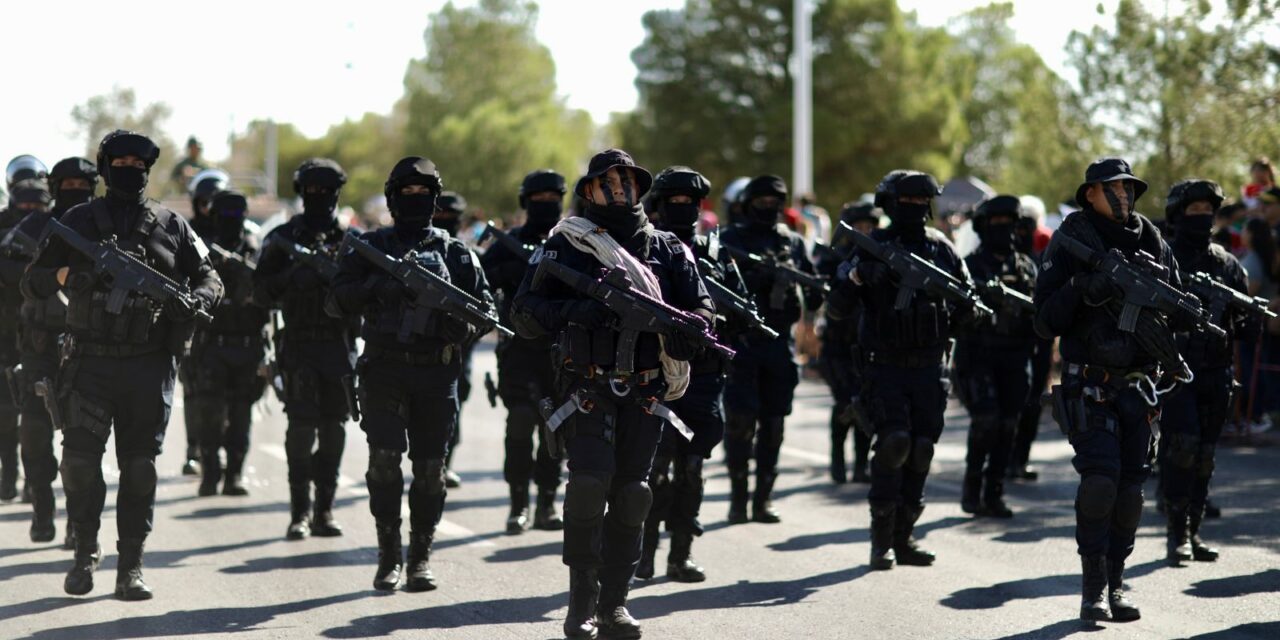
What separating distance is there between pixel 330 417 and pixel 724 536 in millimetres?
2455

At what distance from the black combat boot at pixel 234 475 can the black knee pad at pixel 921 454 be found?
516cm

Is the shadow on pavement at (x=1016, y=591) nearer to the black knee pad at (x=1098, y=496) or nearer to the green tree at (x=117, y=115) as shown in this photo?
the black knee pad at (x=1098, y=496)

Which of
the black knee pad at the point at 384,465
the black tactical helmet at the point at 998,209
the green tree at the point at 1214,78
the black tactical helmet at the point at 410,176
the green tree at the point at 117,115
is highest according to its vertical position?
the green tree at the point at 117,115

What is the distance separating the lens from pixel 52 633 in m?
7.39

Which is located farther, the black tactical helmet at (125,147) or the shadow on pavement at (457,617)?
the black tactical helmet at (125,147)

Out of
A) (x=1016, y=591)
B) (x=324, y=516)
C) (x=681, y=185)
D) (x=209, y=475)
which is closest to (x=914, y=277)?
(x=681, y=185)

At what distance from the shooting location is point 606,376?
279 inches

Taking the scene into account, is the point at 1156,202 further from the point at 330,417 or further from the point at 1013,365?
the point at 330,417

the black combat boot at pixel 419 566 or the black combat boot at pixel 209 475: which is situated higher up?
the black combat boot at pixel 209 475

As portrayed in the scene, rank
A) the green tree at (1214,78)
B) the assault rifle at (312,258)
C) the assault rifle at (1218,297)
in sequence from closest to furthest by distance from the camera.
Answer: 1. the assault rifle at (1218,297)
2. the assault rifle at (312,258)
3. the green tree at (1214,78)

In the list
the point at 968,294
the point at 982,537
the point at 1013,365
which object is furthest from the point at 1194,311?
the point at 1013,365

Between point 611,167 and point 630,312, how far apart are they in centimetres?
62

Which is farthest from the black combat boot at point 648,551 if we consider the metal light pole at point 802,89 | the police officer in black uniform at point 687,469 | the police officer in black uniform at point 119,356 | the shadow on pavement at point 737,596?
the metal light pole at point 802,89

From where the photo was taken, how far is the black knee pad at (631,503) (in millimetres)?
7199
